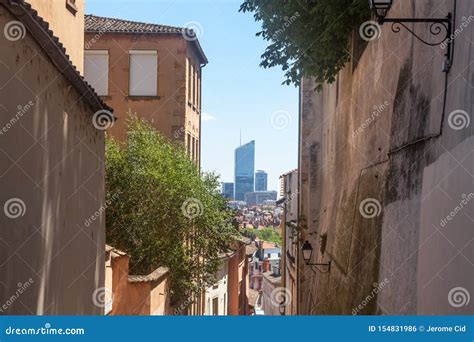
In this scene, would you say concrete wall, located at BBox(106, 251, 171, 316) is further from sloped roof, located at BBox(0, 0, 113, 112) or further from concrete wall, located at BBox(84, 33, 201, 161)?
concrete wall, located at BBox(84, 33, 201, 161)

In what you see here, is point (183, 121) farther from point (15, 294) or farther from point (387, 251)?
point (15, 294)

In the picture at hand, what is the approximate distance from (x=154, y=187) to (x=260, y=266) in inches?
3009

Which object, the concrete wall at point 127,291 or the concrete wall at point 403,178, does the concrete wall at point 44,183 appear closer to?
the concrete wall at point 127,291

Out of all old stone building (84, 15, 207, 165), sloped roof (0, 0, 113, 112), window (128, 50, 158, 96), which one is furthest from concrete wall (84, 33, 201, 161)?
sloped roof (0, 0, 113, 112)

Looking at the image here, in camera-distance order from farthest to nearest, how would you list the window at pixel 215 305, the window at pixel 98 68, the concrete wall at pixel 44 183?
the window at pixel 215 305 → the window at pixel 98 68 → the concrete wall at pixel 44 183

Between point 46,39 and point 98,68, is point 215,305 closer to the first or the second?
point 98,68

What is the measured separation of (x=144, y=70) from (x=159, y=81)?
84cm

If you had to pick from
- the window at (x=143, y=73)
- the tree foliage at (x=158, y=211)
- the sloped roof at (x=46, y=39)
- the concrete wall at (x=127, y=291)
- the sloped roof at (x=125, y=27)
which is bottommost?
the concrete wall at (x=127, y=291)

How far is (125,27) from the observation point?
28.6m

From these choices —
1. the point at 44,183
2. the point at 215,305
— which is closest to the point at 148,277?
the point at 44,183

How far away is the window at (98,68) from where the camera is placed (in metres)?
28.2

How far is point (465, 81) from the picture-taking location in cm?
682

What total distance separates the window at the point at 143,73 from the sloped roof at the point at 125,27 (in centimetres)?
91

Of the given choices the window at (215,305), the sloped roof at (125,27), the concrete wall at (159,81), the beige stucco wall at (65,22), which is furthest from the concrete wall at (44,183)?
the window at (215,305)
